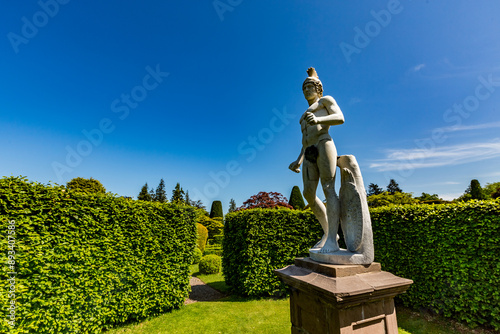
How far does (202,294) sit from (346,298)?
708 cm

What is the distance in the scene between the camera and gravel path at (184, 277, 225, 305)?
7.21m

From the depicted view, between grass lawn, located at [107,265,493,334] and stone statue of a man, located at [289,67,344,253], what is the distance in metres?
3.23

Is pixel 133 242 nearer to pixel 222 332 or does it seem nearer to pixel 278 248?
pixel 222 332

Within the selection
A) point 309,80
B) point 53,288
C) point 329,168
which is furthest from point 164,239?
point 309,80

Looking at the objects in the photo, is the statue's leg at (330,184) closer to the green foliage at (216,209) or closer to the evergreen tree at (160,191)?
the green foliage at (216,209)

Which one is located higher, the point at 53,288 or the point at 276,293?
the point at 53,288

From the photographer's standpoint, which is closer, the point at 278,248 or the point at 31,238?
the point at 31,238

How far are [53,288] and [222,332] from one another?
3411mm

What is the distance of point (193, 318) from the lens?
5.50 metres

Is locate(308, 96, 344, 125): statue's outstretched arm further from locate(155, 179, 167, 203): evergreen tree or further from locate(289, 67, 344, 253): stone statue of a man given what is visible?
locate(155, 179, 167, 203): evergreen tree

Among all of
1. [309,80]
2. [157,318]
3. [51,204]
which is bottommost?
[157,318]

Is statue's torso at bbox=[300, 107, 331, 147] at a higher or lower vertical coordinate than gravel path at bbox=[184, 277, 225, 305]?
higher

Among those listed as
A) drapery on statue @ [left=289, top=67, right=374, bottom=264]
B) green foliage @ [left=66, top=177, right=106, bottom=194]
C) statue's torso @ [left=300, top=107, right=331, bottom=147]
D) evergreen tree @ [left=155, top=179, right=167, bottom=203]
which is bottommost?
drapery on statue @ [left=289, top=67, right=374, bottom=264]

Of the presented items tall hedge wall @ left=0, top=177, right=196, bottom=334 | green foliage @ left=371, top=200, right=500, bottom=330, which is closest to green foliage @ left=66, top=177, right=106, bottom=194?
tall hedge wall @ left=0, top=177, right=196, bottom=334
